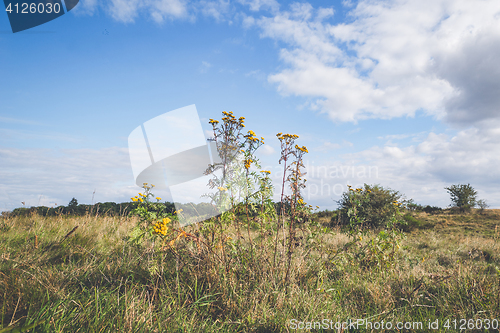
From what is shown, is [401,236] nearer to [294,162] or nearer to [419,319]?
[419,319]

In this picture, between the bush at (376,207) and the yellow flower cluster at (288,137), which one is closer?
the yellow flower cluster at (288,137)

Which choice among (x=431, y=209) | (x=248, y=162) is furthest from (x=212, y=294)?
(x=431, y=209)

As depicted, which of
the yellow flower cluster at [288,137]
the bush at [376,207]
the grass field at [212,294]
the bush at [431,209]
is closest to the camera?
the grass field at [212,294]

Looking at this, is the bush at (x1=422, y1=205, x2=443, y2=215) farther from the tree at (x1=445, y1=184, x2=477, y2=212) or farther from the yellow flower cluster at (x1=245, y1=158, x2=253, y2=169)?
the yellow flower cluster at (x1=245, y1=158, x2=253, y2=169)

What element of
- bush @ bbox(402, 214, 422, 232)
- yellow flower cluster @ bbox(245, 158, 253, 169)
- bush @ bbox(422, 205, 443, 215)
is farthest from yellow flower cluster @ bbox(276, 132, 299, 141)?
bush @ bbox(422, 205, 443, 215)

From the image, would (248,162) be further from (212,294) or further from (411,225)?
(411,225)

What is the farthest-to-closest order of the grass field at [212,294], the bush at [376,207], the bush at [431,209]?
the bush at [431,209]
the bush at [376,207]
the grass field at [212,294]

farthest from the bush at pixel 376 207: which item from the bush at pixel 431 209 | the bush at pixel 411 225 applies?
the bush at pixel 431 209

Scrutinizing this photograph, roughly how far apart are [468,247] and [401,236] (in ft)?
12.4

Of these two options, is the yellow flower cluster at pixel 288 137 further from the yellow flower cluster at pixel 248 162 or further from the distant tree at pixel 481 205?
the distant tree at pixel 481 205

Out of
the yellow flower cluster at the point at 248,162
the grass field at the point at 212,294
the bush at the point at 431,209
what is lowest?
the grass field at the point at 212,294

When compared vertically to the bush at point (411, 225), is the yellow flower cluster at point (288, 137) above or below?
above

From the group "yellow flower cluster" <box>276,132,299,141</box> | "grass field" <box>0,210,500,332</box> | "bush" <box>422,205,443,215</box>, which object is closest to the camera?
"grass field" <box>0,210,500,332</box>

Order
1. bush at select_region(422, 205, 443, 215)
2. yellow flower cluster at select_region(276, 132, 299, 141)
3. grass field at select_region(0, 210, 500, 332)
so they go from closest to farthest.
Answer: grass field at select_region(0, 210, 500, 332) → yellow flower cluster at select_region(276, 132, 299, 141) → bush at select_region(422, 205, 443, 215)
